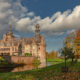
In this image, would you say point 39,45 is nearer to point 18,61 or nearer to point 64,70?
point 18,61

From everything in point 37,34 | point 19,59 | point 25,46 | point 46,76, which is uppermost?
point 37,34

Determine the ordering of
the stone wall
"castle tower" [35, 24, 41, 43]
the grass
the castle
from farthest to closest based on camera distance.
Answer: "castle tower" [35, 24, 41, 43] → the castle → the stone wall → the grass

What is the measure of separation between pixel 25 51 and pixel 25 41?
8042 millimetres

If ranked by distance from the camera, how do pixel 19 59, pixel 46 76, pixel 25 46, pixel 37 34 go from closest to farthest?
pixel 46 76 → pixel 19 59 → pixel 25 46 → pixel 37 34

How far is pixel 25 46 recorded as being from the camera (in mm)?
112938

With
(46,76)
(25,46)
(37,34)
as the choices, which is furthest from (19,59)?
(46,76)

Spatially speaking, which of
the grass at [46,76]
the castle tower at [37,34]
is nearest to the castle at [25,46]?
the castle tower at [37,34]

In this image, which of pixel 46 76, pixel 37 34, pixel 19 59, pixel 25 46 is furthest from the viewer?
pixel 37 34

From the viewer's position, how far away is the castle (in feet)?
364

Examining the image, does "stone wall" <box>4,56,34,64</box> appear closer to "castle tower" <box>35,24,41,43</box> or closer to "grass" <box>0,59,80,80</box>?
"castle tower" <box>35,24,41,43</box>

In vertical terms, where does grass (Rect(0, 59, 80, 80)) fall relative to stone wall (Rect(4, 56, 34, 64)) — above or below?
above

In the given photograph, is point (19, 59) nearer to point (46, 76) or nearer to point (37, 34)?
point (37, 34)

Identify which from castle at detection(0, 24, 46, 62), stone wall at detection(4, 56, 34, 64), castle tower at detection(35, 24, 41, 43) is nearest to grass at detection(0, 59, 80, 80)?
stone wall at detection(4, 56, 34, 64)

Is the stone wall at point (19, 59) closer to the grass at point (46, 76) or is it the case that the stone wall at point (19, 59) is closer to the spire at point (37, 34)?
the spire at point (37, 34)
